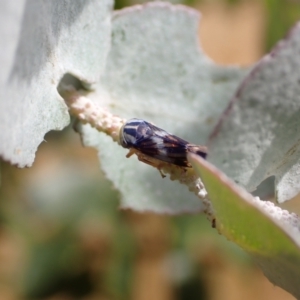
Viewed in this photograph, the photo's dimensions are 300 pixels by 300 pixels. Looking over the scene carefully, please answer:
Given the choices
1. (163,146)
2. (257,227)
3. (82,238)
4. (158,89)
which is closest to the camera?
(257,227)

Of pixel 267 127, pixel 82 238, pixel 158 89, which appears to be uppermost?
pixel 267 127

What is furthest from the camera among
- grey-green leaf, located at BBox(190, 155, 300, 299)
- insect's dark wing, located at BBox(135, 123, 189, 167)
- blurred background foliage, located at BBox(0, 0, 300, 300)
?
blurred background foliage, located at BBox(0, 0, 300, 300)

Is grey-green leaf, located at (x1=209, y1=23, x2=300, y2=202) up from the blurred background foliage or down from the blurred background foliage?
up

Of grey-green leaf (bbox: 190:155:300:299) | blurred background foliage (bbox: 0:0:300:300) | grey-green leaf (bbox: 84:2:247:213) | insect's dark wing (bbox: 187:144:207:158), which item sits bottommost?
blurred background foliage (bbox: 0:0:300:300)

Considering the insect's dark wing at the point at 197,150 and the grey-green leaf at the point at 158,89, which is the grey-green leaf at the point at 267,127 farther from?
the grey-green leaf at the point at 158,89

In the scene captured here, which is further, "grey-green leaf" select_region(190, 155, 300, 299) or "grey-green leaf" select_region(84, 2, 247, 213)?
"grey-green leaf" select_region(84, 2, 247, 213)

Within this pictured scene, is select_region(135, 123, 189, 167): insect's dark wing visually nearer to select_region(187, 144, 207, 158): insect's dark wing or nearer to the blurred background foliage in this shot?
select_region(187, 144, 207, 158): insect's dark wing

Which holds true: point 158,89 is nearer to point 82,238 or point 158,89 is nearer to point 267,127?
point 267,127

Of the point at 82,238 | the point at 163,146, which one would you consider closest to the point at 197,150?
the point at 163,146

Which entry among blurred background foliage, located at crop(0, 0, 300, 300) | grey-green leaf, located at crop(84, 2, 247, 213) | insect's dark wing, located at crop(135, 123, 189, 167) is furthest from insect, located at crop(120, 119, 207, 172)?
blurred background foliage, located at crop(0, 0, 300, 300)
